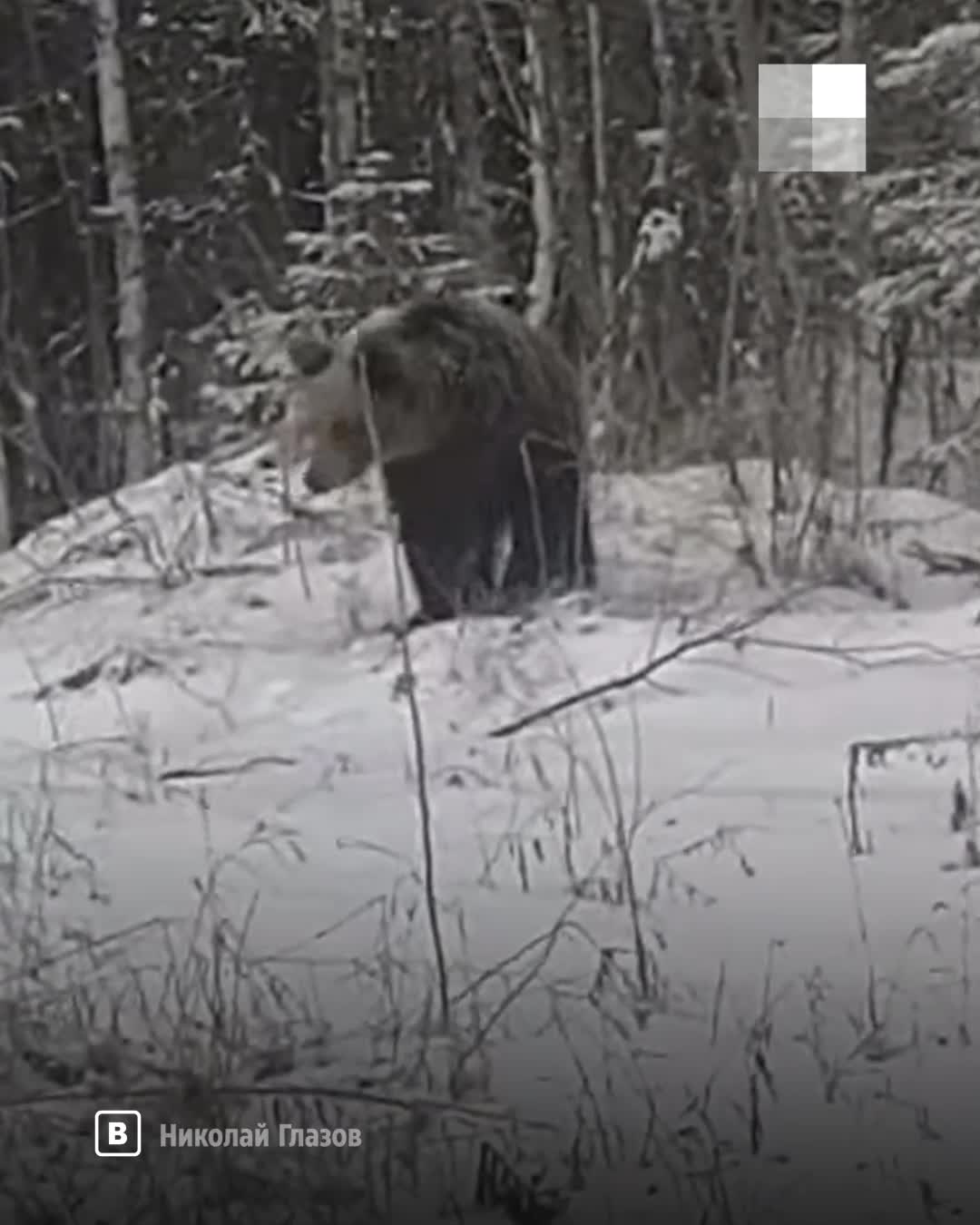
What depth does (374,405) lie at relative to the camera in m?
4.70

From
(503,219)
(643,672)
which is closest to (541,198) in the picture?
(503,219)

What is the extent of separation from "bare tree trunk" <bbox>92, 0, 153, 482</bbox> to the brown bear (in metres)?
5.38

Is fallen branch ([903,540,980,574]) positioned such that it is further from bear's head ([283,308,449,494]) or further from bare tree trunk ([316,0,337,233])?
bare tree trunk ([316,0,337,233])

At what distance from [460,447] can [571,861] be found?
7.28 ft

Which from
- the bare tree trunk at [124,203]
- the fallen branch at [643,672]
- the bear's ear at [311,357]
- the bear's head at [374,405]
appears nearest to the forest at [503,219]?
the bare tree trunk at [124,203]

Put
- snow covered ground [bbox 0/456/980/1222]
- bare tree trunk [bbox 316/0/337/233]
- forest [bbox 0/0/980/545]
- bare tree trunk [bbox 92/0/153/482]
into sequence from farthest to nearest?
bare tree trunk [bbox 316/0/337/233] < bare tree trunk [bbox 92/0/153/482] < forest [bbox 0/0/980/545] < snow covered ground [bbox 0/456/980/1222]

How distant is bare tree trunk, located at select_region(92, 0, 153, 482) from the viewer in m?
10.3

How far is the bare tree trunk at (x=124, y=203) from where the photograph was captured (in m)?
10.3

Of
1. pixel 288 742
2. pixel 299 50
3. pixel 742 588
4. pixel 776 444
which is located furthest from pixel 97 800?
pixel 299 50

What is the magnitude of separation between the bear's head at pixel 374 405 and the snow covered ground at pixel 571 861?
287 millimetres

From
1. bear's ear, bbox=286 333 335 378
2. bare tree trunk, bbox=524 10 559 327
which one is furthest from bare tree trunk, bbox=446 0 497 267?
bear's ear, bbox=286 333 335 378

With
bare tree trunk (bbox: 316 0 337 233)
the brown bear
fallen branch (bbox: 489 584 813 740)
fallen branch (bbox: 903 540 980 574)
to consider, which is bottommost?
fallen branch (bbox: 903 540 980 574)

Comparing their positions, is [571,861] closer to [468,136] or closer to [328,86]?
[468,136]

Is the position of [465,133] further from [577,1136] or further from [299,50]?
[577,1136]
